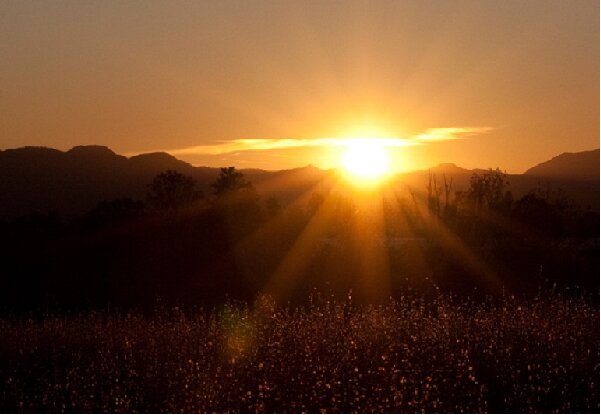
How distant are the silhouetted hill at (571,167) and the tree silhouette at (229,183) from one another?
82407 mm

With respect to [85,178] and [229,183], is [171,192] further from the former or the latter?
[85,178]

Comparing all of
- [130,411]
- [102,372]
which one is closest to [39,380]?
[102,372]

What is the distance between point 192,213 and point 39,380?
15.9m

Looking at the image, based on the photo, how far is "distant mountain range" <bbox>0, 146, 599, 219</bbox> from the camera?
8388 cm

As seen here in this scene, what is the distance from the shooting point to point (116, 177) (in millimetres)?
100750

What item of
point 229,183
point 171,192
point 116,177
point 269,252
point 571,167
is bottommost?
point 571,167

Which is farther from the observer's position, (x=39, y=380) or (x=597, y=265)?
(x=597, y=265)

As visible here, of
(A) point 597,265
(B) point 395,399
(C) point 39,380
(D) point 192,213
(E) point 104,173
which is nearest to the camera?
(B) point 395,399

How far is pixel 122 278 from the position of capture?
19.1m

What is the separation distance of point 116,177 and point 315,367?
96.9 metres

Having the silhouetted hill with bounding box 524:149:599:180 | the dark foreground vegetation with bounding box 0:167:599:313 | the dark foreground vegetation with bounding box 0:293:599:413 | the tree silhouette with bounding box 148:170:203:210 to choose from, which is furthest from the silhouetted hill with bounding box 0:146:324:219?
the dark foreground vegetation with bounding box 0:293:599:413

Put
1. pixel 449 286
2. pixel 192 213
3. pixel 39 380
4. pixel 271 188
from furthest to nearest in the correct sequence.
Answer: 1. pixel 271 188
2. pixel 192 213
3. pixel 449 286
4. pixel 39 380

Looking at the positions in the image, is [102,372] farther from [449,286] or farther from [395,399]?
[449,286]

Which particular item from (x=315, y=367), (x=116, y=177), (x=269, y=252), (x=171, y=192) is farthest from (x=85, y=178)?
(x=315, y=367)
